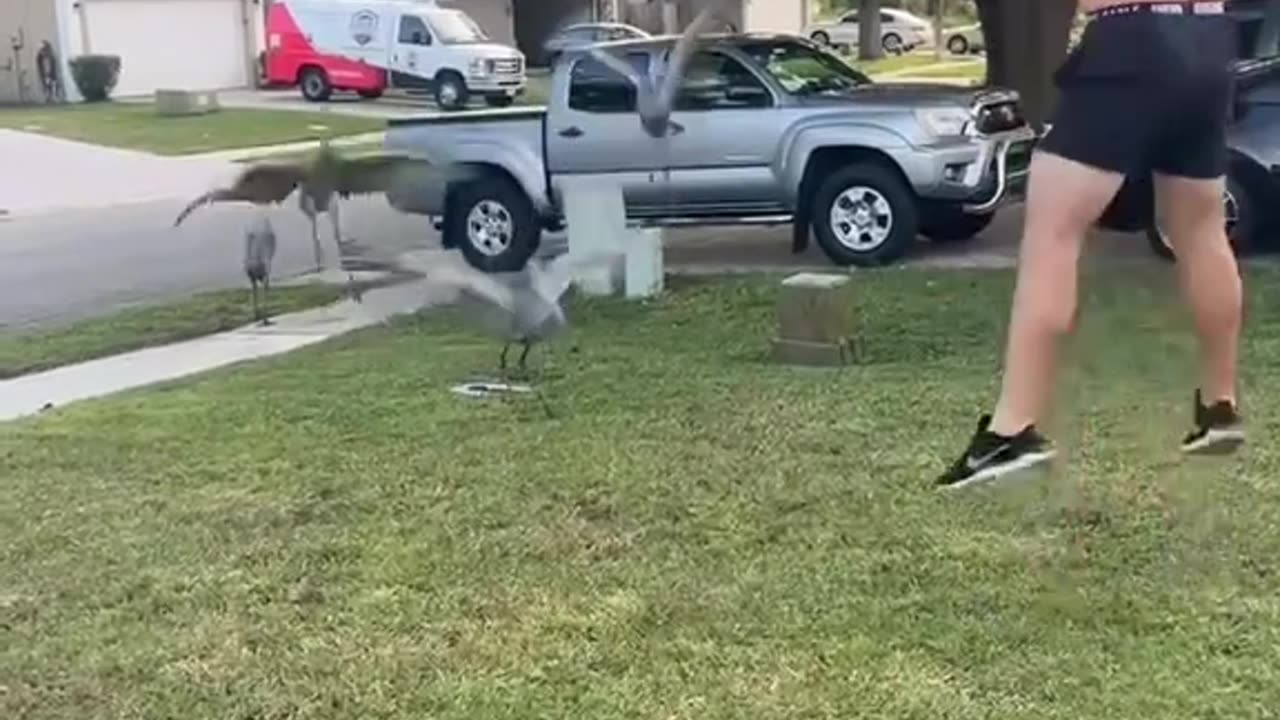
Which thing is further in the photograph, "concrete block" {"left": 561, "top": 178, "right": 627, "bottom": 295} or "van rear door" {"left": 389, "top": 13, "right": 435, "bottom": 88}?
"van rear door" {"left": 389, "top": 13, "right": 435, "bottom": 88}

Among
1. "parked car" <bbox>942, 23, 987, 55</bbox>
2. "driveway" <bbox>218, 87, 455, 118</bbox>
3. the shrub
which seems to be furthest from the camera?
"parked car" <bbox>942, 23, 987, 55</bbox>

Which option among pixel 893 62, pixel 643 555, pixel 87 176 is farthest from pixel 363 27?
pixel 643 555

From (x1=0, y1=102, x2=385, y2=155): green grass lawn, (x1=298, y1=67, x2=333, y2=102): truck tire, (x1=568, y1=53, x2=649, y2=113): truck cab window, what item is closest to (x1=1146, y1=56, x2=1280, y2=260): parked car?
(x1=568, y1=53, x2=649, y2=113): truck cab window

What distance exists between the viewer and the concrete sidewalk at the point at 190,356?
10.1 metres

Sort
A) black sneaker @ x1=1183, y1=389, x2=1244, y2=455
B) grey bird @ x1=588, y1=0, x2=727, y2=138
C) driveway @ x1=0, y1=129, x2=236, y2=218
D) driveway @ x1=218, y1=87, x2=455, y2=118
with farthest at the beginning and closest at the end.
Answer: driveway @ x1=218, y1=87, x2=455, y2=118, driveway @ x1=0, y1=129, x2=236, y2=218, grey bird @ x1=588, y1=0, x2=727, y2=138, black sneaker @ x1=1183, y1=389, x2=1244, y2=455

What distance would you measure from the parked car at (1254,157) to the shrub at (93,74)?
1273 inches

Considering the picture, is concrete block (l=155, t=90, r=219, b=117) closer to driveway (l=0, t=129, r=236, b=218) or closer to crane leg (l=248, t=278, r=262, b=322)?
driveway (l=0, t=129, r=236, b=218)

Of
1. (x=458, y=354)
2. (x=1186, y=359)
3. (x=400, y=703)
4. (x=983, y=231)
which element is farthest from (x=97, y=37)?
(x=400, y=703)

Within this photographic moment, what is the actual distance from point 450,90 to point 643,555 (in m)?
33.8

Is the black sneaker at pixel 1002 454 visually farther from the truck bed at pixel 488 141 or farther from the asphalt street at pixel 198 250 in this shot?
the truck bed at pixel 488 141

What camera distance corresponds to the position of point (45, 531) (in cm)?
660

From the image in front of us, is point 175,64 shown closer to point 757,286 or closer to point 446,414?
point 757,286

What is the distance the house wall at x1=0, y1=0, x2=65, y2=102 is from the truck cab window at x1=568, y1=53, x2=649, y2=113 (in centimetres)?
2976

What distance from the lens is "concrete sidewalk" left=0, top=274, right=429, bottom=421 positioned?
1010 centimetres
